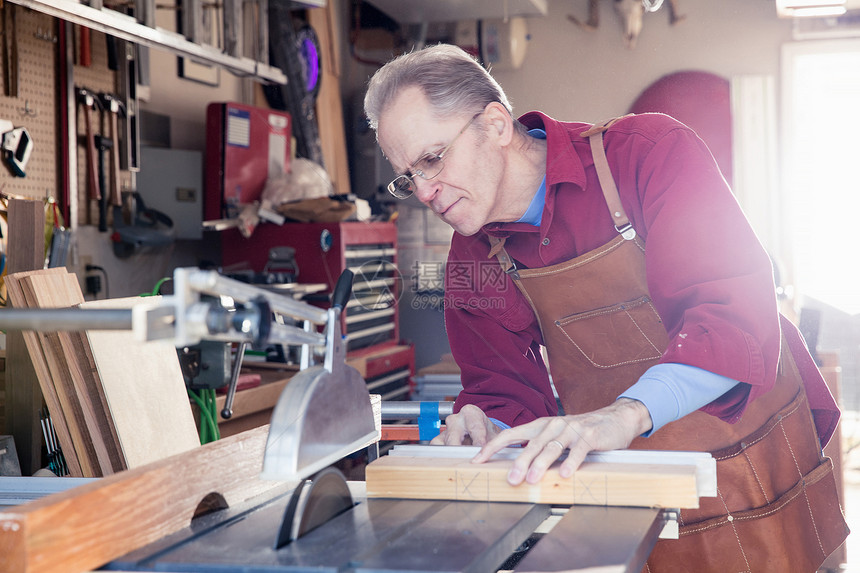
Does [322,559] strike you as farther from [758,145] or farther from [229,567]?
[758,145]

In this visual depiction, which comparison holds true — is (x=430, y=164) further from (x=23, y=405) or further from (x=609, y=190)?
(x=23, y=405)

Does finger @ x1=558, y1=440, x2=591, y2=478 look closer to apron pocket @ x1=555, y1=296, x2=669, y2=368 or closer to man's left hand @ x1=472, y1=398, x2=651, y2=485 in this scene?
man's left hand @ x1=472, y1=398, x2=651, y2=485

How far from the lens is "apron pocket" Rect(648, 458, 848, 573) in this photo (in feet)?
4.96

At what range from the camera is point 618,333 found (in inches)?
63.3

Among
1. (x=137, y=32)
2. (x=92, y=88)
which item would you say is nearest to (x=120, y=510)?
(x=137, y=32)

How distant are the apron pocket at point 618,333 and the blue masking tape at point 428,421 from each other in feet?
→ 0.95

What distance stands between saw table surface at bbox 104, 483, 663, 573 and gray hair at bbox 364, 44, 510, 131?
2.34 feet

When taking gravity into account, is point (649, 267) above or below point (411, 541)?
above

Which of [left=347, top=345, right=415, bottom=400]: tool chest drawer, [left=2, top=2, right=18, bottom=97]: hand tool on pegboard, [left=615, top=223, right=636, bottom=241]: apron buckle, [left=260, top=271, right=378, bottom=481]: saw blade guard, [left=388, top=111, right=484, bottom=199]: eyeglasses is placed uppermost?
[left=2, top=2, right=18, bottom=97]: hand tool on pegboard

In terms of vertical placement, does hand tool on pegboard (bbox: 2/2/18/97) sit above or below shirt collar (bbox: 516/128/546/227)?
above

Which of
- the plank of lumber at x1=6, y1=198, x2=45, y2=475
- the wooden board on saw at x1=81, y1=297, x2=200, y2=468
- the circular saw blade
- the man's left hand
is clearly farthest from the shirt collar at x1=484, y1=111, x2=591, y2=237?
the plank of lumber at x1=6, y1=198, x2=45, y2=475

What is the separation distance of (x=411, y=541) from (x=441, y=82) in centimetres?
85

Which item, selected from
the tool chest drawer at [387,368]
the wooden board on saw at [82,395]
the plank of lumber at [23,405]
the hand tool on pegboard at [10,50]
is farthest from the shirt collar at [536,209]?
the tool chest drawer at [387,368]

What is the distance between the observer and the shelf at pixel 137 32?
2199 millimetres
